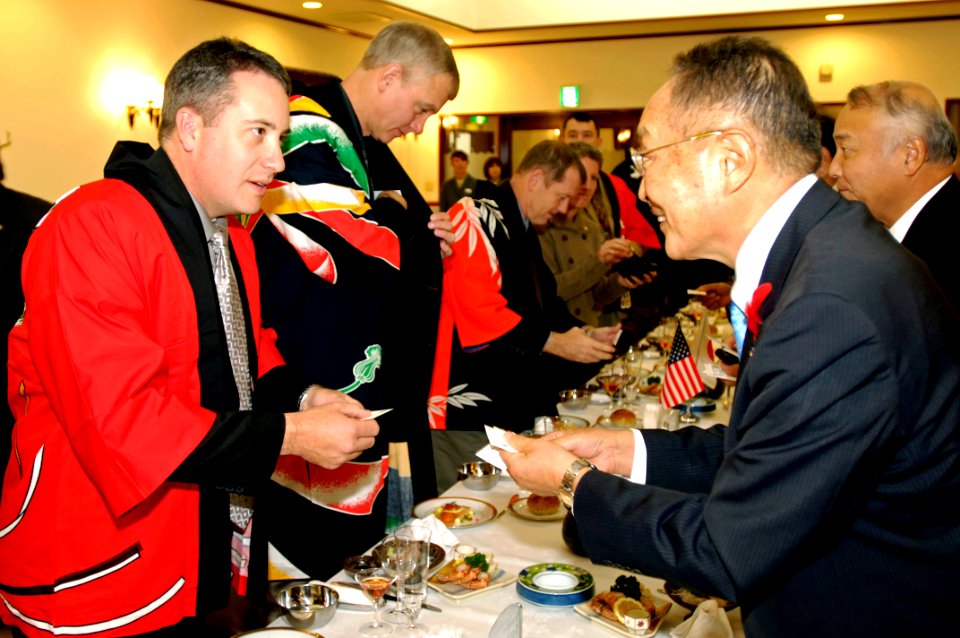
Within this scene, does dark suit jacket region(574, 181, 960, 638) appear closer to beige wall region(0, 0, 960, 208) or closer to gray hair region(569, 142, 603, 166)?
gray hair region(569, 142, 603, 166)

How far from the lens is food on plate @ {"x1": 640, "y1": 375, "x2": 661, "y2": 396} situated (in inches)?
142

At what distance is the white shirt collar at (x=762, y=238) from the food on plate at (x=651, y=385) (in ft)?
7.55

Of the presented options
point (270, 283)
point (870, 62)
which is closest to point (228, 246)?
point (270, 283)

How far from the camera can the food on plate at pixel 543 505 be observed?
83.8 inches

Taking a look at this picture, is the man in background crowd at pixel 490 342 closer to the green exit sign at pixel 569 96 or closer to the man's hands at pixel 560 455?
the man's hands at pixel 560 455

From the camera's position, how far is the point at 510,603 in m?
1.69

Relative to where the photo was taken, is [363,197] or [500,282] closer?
[363,197]

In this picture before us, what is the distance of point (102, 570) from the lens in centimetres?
162

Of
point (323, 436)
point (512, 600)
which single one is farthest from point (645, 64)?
point (512, 600)

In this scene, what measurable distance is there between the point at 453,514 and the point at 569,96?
1018 centimetres

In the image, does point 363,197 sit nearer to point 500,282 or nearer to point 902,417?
point 500,282

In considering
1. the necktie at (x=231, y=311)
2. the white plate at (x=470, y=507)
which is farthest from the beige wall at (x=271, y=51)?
the white plate at (x=470, y=507)

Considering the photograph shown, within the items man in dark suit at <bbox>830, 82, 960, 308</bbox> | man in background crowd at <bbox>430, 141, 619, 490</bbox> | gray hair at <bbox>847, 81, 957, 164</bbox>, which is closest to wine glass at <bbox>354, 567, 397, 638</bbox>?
man in background crowd at <bbox>430, 141, 619, 490</bbox>

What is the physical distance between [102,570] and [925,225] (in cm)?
276
